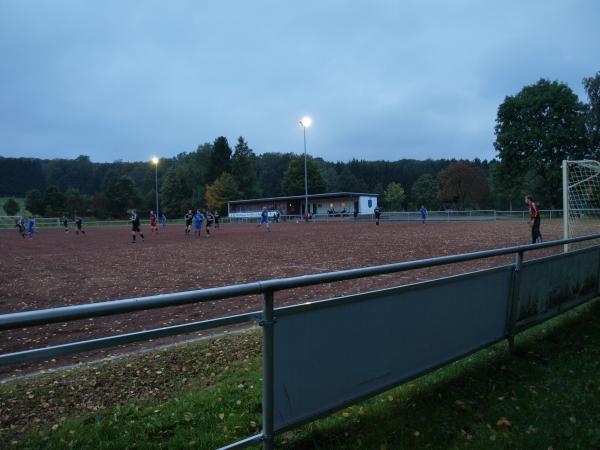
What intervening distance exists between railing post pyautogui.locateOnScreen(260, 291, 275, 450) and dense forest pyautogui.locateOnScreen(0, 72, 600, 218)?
5975 centimetres

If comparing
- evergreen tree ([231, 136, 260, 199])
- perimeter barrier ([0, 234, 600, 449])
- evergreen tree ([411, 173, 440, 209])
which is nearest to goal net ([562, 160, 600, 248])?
perimeter barrier ([0, 234, 600, 449])

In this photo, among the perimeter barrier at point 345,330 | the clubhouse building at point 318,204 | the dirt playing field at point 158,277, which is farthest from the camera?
the clubhouse building at point 318,204

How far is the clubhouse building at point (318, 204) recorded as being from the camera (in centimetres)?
7181

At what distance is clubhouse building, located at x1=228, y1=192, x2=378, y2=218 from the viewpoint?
71.8 m

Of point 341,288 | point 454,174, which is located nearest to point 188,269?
point 341,288

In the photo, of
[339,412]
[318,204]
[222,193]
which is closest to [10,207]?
[222,193]

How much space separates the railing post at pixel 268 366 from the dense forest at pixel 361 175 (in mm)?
59751

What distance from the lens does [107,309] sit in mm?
1982

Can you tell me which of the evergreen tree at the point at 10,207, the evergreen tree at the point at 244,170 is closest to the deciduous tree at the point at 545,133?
the evergreen tree at the point at 244,170

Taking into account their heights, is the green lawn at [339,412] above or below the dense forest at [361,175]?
below

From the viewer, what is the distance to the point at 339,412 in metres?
3.60

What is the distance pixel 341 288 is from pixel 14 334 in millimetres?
6033

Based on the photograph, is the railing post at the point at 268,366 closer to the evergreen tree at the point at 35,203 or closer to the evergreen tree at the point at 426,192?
the evergreen tree at the point at 35,203

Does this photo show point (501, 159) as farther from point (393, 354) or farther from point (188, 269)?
point (393, 354)
